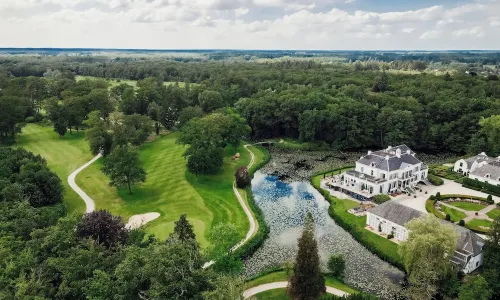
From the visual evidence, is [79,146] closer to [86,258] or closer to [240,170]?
[240,170]

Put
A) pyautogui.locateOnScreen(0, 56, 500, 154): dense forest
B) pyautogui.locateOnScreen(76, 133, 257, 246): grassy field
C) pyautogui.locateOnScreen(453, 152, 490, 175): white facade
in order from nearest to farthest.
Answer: pyautogui.locateOnScreen(76, 133, 257, 246): grassy field < pyautogui.locateOnScreen(453, 152, 490, 175): white facade < pyautogui.locateOnScreen(0, 56, 500, 154): dense forest

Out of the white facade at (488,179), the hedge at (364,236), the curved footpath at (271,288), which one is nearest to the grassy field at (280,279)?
the curved footpath at (271,288)

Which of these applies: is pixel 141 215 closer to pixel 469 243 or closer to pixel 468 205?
pixel 469 243

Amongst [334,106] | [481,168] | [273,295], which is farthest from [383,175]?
[273,295]

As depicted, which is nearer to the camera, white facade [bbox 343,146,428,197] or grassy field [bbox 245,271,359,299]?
grassy field [bbox 245,271,359,299]

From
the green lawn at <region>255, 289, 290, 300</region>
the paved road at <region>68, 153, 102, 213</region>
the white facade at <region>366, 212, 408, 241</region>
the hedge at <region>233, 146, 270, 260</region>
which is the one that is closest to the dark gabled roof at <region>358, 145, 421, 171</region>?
the white facade at <region>366, 212, 408, 241</region>

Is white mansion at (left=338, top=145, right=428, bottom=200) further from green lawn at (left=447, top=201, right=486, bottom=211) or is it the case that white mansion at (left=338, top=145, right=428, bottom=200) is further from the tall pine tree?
the tall pine tree

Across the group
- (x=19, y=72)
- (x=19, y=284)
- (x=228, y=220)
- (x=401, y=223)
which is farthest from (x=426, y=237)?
(x=19, y=72)
